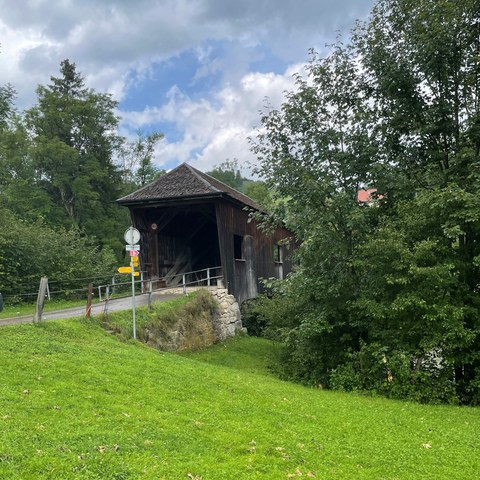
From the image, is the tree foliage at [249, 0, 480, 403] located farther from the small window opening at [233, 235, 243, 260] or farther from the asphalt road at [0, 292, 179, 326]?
the small window opening at [233, 235, 243, 260]

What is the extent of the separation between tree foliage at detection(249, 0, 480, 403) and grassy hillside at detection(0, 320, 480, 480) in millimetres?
1691

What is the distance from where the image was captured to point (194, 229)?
24344 millimetres

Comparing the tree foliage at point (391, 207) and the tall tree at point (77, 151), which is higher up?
the tall tree at point (77, 151)

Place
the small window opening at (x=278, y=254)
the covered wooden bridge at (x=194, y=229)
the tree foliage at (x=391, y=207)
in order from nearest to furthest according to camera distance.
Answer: the tree foliage at (x=391, y=207), the covered wooden bridge at (x=194, y=229), the small window opening at (x=278, y=254)

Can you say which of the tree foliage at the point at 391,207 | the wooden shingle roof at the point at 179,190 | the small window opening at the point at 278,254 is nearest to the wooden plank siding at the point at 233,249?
the wooden shingle roof at the point at 179,190

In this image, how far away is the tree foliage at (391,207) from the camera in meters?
10.1

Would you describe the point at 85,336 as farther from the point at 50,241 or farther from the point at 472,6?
the point at 50,241

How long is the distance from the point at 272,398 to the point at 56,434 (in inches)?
165

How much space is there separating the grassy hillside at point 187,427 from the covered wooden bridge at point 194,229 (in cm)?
913

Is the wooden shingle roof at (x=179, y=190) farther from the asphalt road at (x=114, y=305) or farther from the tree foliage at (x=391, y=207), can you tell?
the tree foliage at (x=391, y=207)

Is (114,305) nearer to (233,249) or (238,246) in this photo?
(233,249)

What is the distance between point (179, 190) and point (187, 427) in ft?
46.4

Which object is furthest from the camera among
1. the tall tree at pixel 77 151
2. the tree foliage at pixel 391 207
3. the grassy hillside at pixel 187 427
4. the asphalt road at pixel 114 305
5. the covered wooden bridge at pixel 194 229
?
the tall tree at pixel 77 151

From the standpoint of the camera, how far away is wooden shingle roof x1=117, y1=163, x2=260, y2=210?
716 inches
